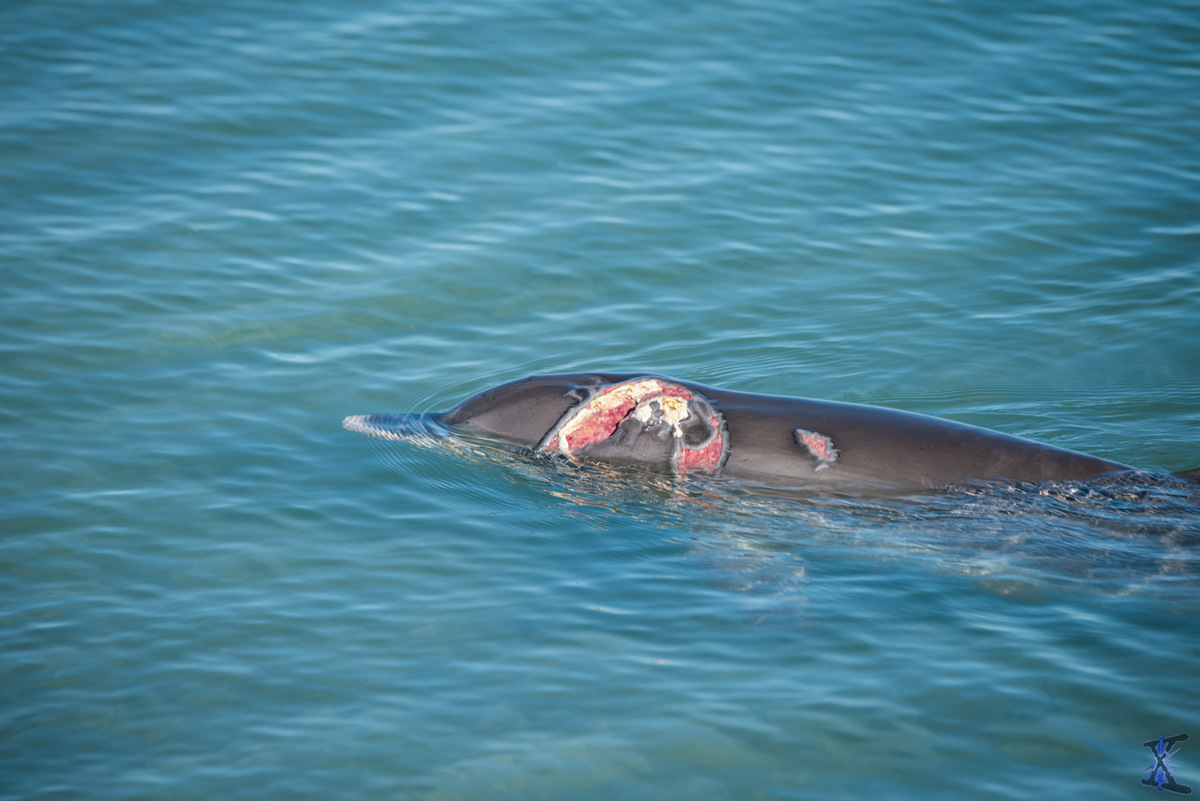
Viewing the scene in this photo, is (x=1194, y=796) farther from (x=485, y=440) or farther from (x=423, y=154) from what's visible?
(x=423, y=154)

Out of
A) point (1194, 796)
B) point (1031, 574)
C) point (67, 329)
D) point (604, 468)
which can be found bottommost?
point (1194, 796)

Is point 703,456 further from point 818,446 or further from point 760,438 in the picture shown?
point 818,446

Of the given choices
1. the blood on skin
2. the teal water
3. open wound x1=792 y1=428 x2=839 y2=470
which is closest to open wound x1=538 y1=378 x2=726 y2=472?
the blood on skin

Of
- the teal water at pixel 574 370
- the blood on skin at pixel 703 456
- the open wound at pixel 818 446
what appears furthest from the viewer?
the blood on skin at pixel 703 456

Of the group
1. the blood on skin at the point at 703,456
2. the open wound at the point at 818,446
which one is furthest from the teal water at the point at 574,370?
→ the open wound at the point at 818,446

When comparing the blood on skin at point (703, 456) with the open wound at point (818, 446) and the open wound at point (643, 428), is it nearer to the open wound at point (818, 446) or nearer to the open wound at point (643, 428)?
the open wound at point (643, 428)

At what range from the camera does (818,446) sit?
7867 millimetres

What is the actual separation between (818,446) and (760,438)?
0.43 meters

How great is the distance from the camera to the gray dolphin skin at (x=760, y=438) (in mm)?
7707

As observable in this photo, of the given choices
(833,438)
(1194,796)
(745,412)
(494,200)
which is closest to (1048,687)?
(1194,796)

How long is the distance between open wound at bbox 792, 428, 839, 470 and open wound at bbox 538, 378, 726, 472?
0.58 metres

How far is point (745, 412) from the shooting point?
8141mm

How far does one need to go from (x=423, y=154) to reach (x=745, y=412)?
816 cm

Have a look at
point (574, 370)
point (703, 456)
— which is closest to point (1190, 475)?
point (703, 456)
